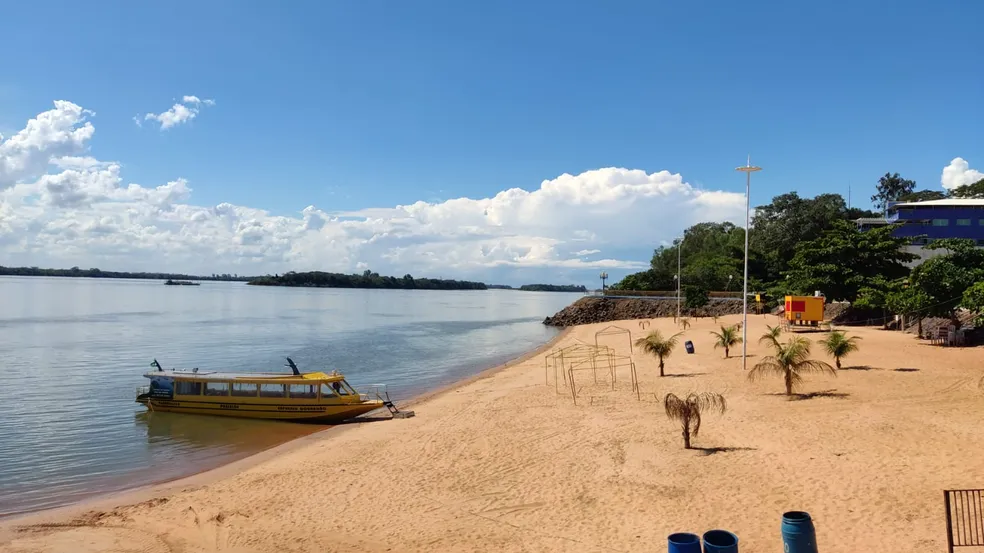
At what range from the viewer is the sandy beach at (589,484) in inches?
400

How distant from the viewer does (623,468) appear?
13227mm

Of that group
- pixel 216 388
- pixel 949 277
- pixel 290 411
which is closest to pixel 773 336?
pixel 949 277

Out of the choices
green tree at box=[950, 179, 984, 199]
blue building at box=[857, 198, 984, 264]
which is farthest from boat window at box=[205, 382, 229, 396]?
green tree at box=[950, 179, 984, 199]

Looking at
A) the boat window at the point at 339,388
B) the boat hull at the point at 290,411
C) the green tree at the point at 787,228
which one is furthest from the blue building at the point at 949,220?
the boat hull at the point at 290,411

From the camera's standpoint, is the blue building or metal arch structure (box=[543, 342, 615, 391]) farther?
the blue building

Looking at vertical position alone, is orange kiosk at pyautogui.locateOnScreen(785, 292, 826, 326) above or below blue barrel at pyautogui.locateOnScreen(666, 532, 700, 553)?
above

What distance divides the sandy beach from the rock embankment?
5337 centimetres

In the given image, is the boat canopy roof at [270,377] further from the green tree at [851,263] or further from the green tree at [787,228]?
the green tree at [787,228]

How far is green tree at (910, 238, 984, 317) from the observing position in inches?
1093

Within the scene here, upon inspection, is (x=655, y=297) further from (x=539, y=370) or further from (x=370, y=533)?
(x=370, y=533)

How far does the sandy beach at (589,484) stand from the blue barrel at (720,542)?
2.17m

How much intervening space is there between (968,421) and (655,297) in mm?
69963

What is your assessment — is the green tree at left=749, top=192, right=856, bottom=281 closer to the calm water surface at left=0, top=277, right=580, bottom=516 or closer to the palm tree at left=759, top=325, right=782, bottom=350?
the calm water surface at left=0, top=277, right=580, bottom=516

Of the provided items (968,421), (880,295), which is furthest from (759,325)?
(968,421)
